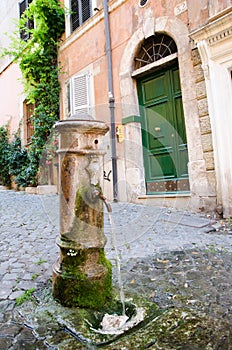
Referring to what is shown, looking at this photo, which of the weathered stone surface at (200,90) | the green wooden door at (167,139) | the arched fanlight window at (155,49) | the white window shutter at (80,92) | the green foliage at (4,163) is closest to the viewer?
the weathered stone surface at (200,90)

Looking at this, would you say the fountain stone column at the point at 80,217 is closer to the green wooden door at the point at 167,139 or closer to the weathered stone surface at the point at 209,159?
the weathered stone surface at the point at 209,159

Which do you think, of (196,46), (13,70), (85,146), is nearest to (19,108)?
(13,70)

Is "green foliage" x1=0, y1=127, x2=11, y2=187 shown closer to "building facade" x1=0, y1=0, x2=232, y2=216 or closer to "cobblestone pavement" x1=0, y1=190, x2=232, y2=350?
"building facade" x1=0, y1=0, x2=232, y2=216

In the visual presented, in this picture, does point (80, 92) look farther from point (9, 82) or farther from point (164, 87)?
point (9, 82)

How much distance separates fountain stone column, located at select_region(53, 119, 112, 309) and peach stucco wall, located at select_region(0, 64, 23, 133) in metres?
10.2

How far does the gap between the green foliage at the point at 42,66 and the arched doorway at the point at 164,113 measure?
12.0 feet

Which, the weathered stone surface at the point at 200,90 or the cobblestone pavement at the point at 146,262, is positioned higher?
the weathered stone surface at the point at 200,90

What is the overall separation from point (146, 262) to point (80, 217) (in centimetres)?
114

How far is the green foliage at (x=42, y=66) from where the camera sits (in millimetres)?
8164

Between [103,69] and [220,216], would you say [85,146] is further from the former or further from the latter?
[103,69]

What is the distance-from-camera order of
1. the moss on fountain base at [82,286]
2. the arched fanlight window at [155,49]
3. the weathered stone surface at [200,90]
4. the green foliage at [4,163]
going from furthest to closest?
the green foliage at [4,163], the arched fanlight window at [155,49], the weathered stone surface at [200,90], the moss on fountain base at [82,286]

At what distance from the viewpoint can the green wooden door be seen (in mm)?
5137

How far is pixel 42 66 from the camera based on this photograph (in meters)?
8.59

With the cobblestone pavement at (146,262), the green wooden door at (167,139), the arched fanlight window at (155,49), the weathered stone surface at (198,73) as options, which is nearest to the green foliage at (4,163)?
the arched fanlight window at (155,49)
